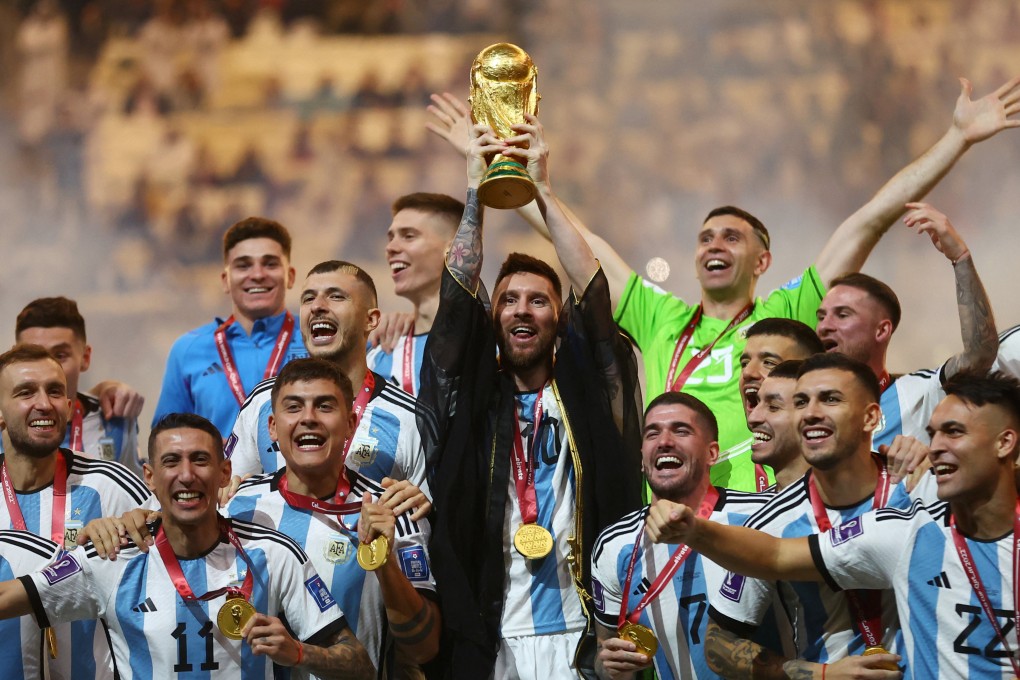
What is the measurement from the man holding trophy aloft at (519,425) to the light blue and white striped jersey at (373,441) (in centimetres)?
10

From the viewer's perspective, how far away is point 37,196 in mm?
8438

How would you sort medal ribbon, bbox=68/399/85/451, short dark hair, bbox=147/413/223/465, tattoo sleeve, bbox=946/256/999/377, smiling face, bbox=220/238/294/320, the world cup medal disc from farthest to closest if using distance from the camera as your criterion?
1. smiling face, bbox=220/238/294/320
2. medal ribbon, bbox=68/399/85/451
3. tattoo sleeve, bbox=946/256/999/377
4. short dark hair, bbox=147/413/223/465
5. the world cup medal disc

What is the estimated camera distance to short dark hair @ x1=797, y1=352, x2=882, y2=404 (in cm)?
376

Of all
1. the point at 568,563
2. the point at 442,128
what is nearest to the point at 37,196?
the point at 442,128

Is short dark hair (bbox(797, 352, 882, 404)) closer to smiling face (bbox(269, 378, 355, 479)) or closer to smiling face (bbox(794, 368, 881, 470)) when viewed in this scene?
smiling face (bbox(794, 368, 881, 470))

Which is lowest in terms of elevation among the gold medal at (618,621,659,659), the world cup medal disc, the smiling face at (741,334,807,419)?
the gold medal at (618,621,659,659)

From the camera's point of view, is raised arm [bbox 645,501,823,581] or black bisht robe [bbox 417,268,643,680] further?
black bisht robe [bbox 417,268,643,680]

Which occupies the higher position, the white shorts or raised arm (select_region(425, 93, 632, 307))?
raised arm (select_region(425, 93, 632, 307))

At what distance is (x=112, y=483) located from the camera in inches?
174

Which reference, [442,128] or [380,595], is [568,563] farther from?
[442,128]

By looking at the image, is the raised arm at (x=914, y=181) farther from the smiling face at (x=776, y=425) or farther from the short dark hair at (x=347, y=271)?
the short dark hair at (x=347, y=271)

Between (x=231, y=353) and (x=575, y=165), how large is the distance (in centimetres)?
344

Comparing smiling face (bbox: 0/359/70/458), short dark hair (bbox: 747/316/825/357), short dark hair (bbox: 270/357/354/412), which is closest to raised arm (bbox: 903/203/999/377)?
short dark hair (bbox: 747/316/825/357)

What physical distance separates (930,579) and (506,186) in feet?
5.31
